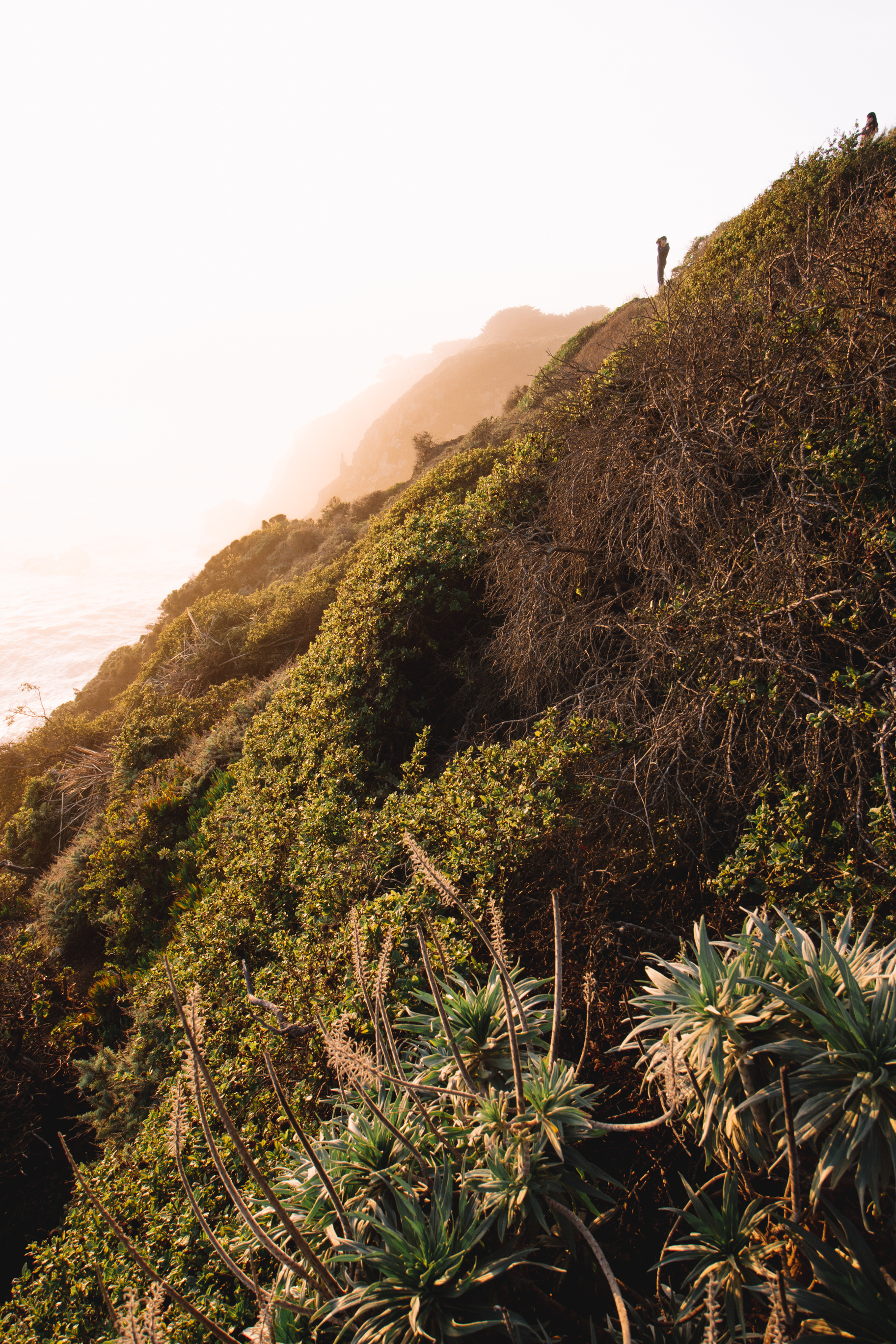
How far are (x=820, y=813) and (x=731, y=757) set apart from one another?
2.09 ft

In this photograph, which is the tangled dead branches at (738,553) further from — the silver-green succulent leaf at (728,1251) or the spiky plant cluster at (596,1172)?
the silver-green succulent leaf at (728,1251)

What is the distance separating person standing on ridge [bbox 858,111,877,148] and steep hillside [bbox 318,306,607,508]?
60.4 metres

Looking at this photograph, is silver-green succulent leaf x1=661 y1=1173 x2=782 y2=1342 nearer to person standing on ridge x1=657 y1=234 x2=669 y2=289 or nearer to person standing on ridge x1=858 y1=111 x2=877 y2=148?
person standing on ridge x1=858 y1=111 x2=877 y2=148

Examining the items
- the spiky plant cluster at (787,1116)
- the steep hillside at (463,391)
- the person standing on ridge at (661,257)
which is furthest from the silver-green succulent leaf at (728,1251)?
the steep hillside at (463,391)

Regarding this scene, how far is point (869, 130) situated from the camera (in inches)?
324

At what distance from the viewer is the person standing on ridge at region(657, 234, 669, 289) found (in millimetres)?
15703

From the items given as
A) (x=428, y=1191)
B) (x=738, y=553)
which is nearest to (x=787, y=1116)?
(x=428, y=1191)

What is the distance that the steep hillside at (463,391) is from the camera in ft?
253

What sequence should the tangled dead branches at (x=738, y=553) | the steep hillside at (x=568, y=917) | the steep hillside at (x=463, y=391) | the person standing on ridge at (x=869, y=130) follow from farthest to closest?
the steep hillside at (x=463, y=391) < the person standing on ridge at (x=869, y=130) < the tangled dead branches at (x=738, y=553) < the steep hillside at (x=568, y=917)

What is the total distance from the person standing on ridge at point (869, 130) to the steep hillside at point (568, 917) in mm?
265

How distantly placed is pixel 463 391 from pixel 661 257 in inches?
2735

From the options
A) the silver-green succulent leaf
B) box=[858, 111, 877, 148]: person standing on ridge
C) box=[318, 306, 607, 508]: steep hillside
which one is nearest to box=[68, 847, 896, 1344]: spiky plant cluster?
the silver-green succulent leaf

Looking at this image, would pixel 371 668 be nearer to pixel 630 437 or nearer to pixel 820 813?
pixel 630 437

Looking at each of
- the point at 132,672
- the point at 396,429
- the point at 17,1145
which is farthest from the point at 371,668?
the point at 396,429
